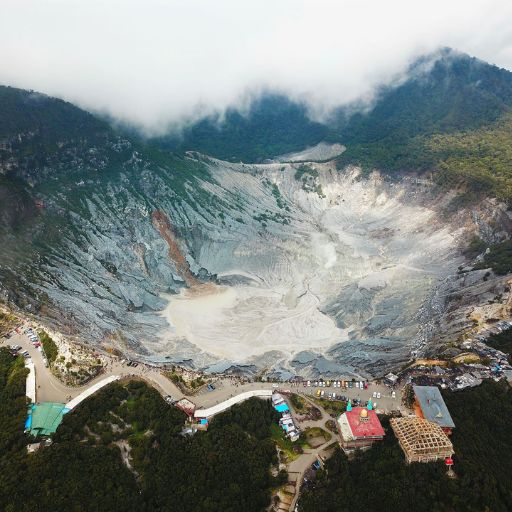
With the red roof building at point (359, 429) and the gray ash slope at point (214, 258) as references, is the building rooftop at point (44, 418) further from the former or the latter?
the red roof building at point (359, 429)

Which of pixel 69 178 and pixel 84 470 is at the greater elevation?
pixel 69 178

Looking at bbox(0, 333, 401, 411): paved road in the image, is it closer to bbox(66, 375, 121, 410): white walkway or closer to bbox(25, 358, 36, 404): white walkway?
bbox(25, 358, 36, 404): white walkway

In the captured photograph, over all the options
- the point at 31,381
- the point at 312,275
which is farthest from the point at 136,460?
the point at 312,275

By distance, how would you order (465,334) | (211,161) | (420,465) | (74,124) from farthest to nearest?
(211,161), (74,124), (465,334), (420,465)

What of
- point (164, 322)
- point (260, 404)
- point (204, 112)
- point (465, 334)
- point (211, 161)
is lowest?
point (164, 322)

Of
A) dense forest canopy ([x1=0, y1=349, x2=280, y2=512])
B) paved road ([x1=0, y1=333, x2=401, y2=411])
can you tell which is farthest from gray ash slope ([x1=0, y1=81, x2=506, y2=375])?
dense forest canopy ([x1=0, y1=349, x2=280, y2=512])

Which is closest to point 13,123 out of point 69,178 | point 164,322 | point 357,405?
point 69,178

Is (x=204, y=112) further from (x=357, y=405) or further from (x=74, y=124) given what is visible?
(x=357, y=405)
